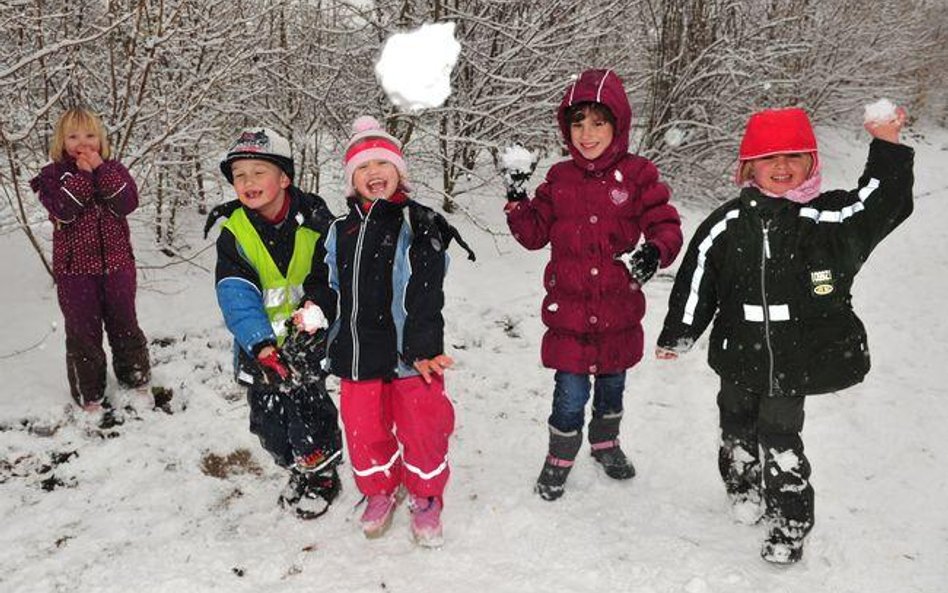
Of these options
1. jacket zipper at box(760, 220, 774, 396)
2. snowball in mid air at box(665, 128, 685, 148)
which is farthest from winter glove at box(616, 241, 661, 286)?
snowball in mid air at box(665, 128, 685, 148)

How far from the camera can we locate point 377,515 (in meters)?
2.93

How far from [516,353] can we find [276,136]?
2.70 m

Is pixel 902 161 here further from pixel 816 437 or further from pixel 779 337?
pixel 816 437

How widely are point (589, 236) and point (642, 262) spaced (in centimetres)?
36

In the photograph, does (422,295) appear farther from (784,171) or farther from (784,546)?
(784,546)

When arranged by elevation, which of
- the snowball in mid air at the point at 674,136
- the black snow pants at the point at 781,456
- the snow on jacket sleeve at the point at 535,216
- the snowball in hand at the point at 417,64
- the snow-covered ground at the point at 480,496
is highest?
the snowball in hand at the point at 417,64

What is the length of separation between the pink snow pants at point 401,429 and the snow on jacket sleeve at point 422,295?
0.16m

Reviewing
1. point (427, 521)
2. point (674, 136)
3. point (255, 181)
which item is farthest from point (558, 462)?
point (674, 136)

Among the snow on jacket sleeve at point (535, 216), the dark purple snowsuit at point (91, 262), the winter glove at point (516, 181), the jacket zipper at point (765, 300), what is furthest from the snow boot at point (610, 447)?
the dark purple snowsuit at point (91, 262)

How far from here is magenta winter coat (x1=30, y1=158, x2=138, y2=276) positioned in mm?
3654

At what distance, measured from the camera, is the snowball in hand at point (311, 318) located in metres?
2.79

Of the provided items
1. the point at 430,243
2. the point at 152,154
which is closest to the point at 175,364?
the point at 152,154

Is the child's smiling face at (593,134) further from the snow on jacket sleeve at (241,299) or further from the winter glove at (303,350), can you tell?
the snow on jacket sleeve at (241,299)

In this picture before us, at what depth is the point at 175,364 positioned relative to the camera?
14.8 feet
